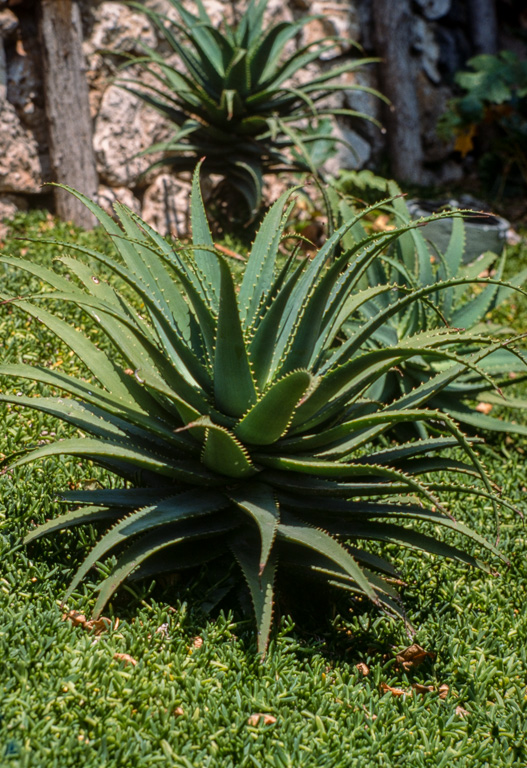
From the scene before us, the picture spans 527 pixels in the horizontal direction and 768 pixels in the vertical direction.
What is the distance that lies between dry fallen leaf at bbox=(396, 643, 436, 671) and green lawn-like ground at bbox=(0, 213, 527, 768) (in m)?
0.03

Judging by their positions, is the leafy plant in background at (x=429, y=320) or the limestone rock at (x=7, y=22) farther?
the limestone rock at (x=7, y=22)

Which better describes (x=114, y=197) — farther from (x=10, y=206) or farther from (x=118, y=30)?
(x=118, y=30)

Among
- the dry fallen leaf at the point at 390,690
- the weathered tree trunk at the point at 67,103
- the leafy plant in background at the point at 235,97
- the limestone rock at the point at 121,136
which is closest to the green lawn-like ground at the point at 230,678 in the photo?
the dry fallen leaf at the point at 390,690

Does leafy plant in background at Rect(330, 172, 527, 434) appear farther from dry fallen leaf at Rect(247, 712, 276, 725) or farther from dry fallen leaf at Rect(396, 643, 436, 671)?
dry fallen leaf at Rect(247, 712, 276, 725)

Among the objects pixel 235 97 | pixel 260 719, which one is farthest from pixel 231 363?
pixel 235 97

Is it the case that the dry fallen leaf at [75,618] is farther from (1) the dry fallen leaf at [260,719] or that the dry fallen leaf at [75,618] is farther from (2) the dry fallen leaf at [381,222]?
(2) the dry fallen leaf at [381,222]

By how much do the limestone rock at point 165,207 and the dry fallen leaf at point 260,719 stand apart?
4185mm

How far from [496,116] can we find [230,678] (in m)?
7.10

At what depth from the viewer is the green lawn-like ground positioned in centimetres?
178

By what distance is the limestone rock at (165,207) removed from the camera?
5.59 metres

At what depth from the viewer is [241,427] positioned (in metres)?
2.09

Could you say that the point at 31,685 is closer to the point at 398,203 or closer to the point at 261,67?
the point at 398,203

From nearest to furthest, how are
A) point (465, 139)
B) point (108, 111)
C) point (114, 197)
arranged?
point (108, 111)
point (114, 197)
point (465, 139)

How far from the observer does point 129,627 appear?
207 centimetres
